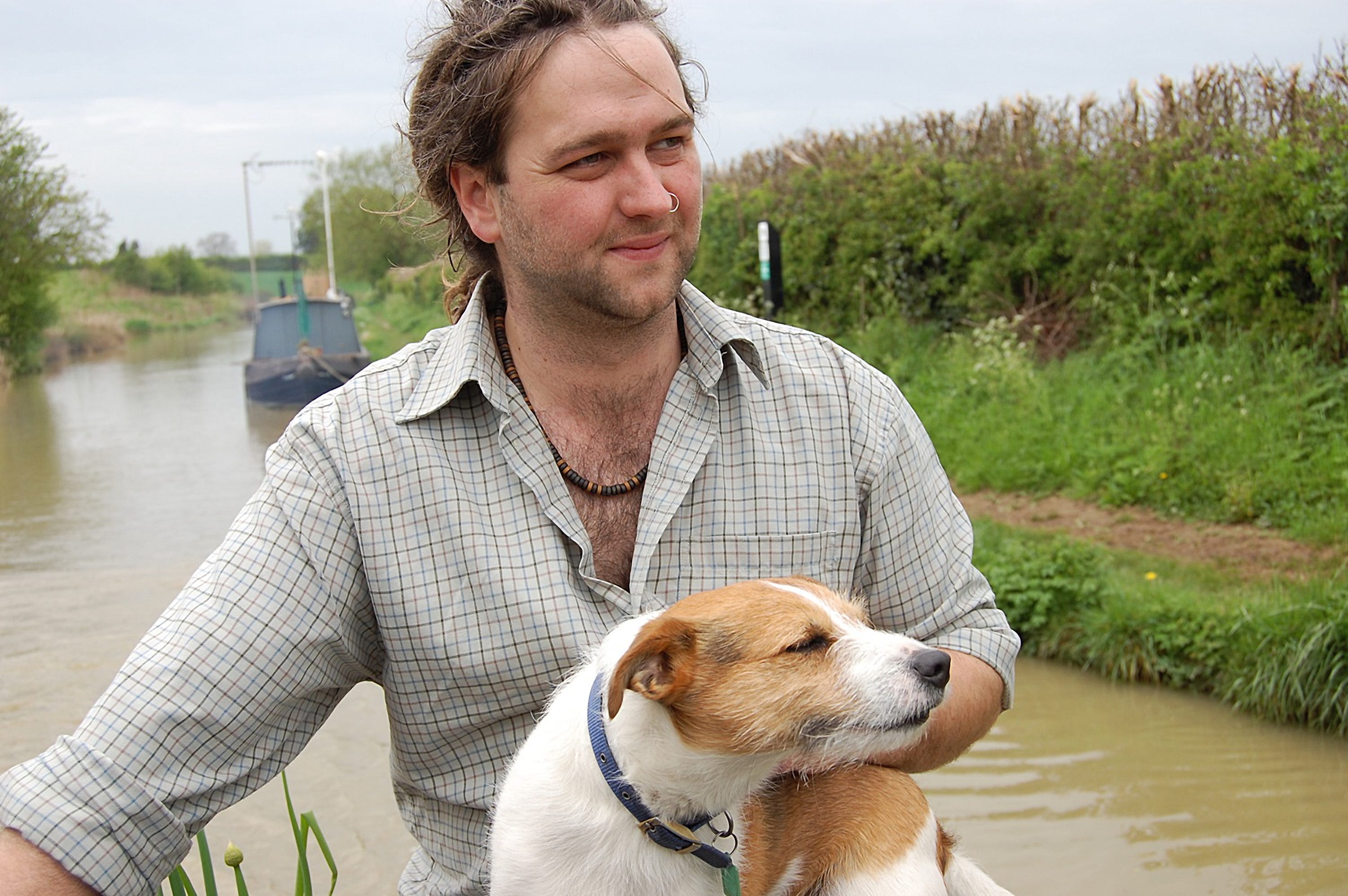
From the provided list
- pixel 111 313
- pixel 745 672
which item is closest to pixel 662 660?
pixel 745 672

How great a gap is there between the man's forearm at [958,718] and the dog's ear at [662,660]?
54 cm

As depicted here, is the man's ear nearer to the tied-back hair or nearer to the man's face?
the tied-back hair

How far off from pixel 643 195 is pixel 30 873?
1.60 meters

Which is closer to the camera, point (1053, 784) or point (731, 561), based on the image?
point (731, 561)

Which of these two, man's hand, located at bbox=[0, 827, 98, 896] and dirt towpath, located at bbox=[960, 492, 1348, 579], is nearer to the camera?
man's hand, located at bbox=[0, 827, 98, 896]

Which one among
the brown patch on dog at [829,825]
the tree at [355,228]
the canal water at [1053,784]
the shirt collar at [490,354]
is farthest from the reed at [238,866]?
the tree at [355,228]

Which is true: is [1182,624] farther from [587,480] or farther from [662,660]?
[662,660]

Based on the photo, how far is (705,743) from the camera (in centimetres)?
218

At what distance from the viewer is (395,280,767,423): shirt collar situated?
8.38ft

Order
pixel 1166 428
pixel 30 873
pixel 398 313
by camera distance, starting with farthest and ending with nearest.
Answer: pixel 398 313 → pixel 1166 428 → pixel 30 873

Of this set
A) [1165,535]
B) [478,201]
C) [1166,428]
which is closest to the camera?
[478,201]

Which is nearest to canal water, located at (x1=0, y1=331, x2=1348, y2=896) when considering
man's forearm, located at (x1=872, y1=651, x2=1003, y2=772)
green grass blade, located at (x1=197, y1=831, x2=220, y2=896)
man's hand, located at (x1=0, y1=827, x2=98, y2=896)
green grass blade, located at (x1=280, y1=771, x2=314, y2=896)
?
man's forearm, located at (x1=872, y1=651, x2=1003, y2=772)

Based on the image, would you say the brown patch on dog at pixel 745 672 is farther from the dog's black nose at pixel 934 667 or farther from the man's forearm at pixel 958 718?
A: the man's forearm at pixel 958 718

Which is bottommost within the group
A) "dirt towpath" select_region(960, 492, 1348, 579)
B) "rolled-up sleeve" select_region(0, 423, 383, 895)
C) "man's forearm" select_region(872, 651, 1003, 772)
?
"dirt towpath" select_region(960, 492, 1348, 579)
